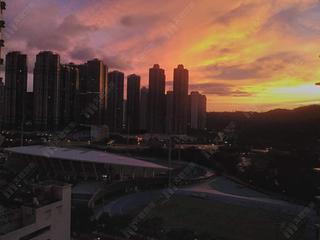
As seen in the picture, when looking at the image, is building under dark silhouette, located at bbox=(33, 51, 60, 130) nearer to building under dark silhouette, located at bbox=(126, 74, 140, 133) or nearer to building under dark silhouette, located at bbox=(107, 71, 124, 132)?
building under dark silhouette, located at bbox=(107, 71, 124, 132)

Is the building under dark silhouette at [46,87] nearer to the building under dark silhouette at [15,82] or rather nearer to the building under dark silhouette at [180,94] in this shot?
the building under dark silhouette at [15,82]

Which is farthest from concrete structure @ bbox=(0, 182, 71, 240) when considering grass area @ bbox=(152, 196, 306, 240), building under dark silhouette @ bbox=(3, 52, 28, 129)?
building under dark silhouette @ bbox=(3, 52, 28, 129)

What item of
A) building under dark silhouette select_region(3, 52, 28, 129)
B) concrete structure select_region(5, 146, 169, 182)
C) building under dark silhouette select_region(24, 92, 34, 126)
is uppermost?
building under dark silhouette select_region(3, 52, 28, 129)

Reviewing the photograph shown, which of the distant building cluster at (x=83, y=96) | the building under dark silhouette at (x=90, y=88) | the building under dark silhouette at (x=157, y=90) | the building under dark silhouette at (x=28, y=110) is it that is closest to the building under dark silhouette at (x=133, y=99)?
the distant building cluster at (x=83, y=96)

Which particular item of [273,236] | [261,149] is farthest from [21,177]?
[261,149]

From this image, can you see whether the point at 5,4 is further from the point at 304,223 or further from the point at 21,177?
the point at 21,177

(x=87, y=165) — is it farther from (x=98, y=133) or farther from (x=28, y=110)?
(x=28, y=110)
